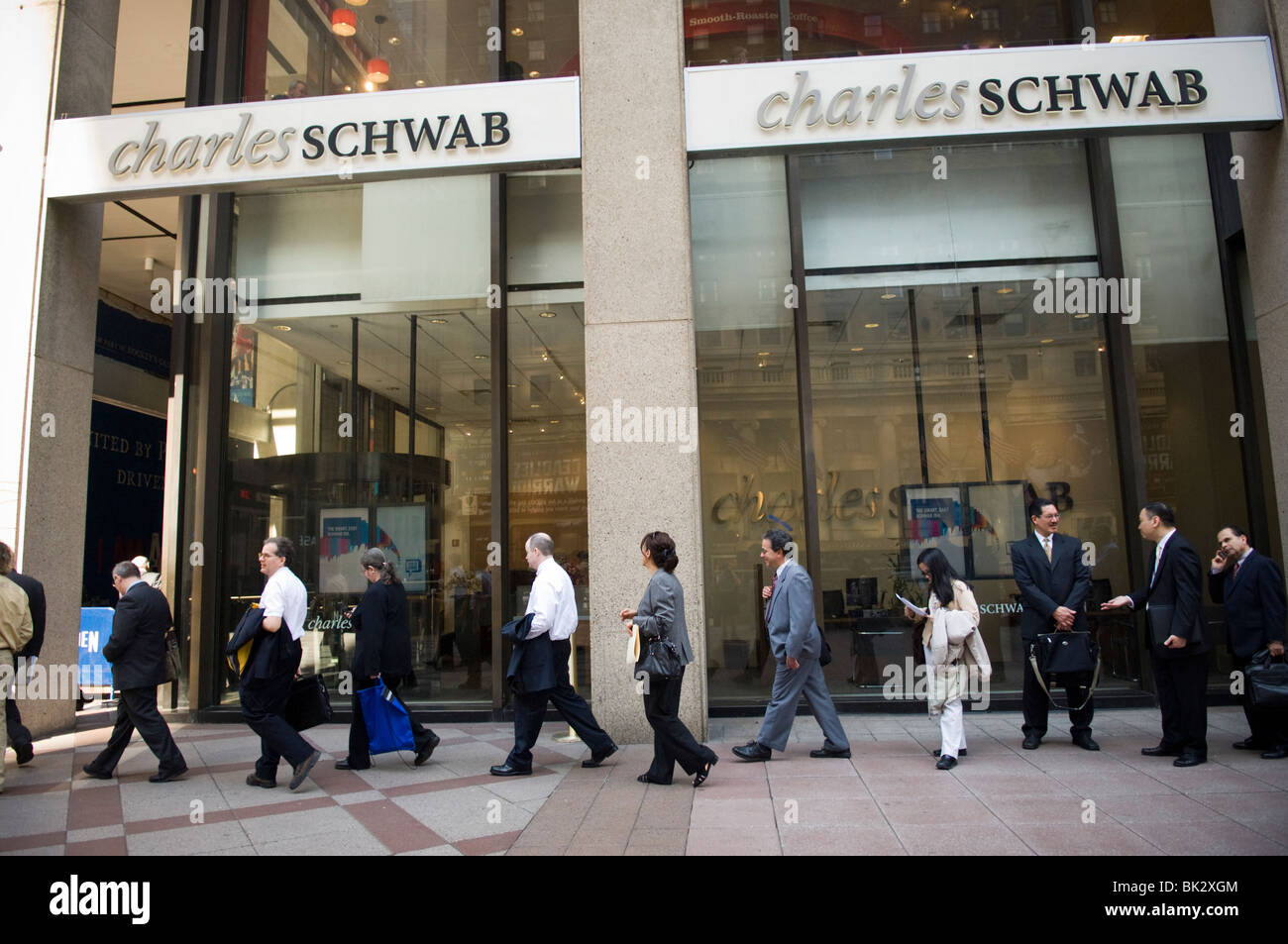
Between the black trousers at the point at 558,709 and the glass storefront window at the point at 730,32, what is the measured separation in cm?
697

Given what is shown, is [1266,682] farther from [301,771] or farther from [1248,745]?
[301,771]

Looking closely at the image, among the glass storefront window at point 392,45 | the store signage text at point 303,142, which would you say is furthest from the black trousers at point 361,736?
the glass storefront window at point 392,45

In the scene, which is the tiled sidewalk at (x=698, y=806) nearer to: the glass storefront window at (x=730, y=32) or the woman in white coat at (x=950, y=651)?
the woman in white coat at (x=950, y=651)

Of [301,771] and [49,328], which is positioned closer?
[301,771]

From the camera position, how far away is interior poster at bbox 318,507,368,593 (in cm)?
920

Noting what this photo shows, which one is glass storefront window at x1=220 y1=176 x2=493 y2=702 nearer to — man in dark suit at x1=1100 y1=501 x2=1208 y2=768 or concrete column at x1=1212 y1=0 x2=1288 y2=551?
man in dark suit at x1=1100 y1=501 x2=1208 y2=768

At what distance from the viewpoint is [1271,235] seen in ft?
25.5

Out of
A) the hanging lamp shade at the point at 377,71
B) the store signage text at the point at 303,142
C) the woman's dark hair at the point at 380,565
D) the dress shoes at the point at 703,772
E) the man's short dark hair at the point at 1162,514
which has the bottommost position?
the dress shoes at the point at 703,772

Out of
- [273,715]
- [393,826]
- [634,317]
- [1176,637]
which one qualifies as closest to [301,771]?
→ [273,715]

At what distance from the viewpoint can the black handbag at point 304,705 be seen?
6.16 m

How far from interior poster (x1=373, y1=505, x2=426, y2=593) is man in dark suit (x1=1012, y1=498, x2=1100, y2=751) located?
19.9ft

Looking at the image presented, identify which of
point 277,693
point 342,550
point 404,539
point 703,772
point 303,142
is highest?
point 303,142

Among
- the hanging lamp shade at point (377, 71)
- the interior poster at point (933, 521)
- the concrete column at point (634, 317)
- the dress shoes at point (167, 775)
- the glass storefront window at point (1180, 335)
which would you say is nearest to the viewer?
the dress shoes at point (167, 775)

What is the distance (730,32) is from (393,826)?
348 inches
